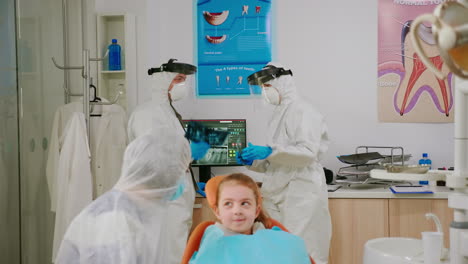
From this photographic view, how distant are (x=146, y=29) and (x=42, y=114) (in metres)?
1.17

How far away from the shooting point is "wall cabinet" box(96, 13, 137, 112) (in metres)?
3.72

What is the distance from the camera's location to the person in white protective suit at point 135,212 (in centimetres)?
160

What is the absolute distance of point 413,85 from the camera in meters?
3.90

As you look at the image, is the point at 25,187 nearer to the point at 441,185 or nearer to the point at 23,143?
the point at 23,143

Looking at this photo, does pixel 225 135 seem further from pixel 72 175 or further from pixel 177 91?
pixel 72 175

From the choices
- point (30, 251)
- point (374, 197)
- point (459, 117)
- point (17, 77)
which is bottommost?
point (30, 251)

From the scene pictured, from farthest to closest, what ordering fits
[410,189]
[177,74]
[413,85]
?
[413,85] < [410,189] < [177,74]

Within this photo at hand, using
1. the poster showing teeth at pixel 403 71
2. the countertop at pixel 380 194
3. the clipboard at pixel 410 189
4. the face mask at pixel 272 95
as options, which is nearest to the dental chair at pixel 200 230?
the face mask at pixel 272 95

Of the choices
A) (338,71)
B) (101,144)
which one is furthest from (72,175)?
(338,71)

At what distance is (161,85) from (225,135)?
738mm

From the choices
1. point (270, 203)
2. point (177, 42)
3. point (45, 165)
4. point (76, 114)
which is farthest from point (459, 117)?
point (177, 42)

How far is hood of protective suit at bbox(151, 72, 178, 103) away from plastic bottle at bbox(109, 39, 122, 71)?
55 cm

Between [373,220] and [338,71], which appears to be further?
[338,71]

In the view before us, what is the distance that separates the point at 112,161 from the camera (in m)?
3.42
